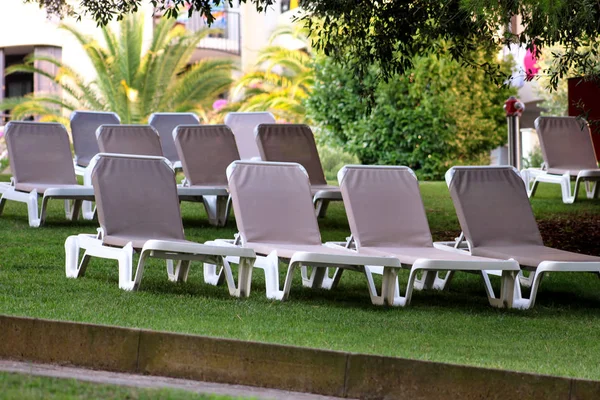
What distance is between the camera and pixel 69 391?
5.17 metres

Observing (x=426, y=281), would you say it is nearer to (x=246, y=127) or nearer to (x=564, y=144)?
(x=246, y=127)

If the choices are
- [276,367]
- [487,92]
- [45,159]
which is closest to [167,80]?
[487,92]

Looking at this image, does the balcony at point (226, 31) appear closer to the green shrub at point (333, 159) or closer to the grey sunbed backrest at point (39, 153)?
the green shrub at point (333, 159)

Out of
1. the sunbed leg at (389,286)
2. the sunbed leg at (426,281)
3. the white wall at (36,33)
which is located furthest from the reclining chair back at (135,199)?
the white wall at (36,33)

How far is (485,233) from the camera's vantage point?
998 cm

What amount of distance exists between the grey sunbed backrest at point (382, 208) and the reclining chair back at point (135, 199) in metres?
1.54

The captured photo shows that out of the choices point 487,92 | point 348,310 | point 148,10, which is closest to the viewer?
point 348,310

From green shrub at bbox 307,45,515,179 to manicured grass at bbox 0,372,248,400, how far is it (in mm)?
18136

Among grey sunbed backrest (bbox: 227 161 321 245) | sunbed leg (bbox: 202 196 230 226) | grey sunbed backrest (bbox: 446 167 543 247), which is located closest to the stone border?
grey sunbed backrest (bbox: 227 161 321 245)

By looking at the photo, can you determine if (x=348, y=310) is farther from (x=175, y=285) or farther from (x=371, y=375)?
(x=371, y=375)

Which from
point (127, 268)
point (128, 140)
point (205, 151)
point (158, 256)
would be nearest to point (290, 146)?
point (205, 151)

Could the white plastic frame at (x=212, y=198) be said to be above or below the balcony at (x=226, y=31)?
below

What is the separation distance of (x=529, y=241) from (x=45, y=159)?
6508 mm

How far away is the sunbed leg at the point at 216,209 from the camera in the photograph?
13836 millimetres
